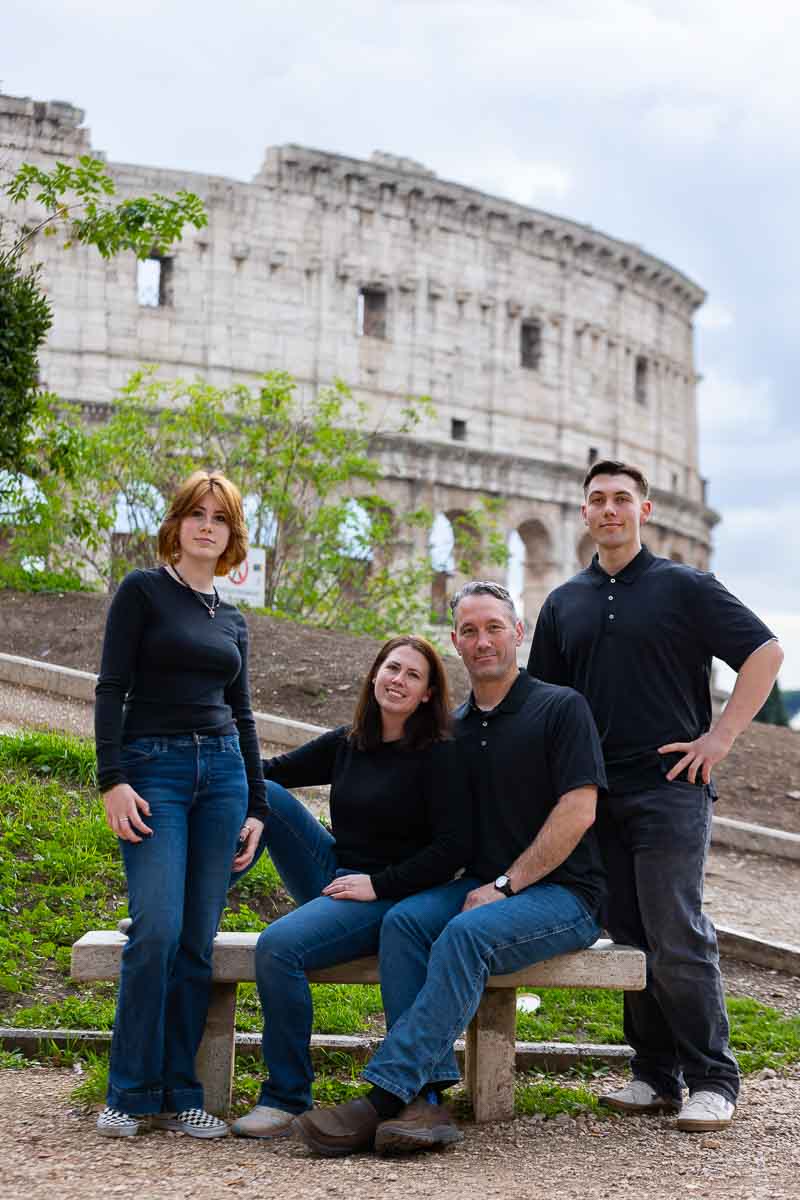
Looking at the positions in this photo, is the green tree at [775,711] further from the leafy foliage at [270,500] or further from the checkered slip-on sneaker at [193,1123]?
the checkered slip-on sneaker at [193,1123]

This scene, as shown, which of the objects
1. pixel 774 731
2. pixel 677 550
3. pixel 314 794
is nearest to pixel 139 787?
pixel 314 794

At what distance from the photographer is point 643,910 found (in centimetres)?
514

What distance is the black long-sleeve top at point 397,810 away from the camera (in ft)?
16.4

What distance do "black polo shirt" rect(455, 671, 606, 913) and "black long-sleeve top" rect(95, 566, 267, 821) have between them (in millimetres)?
927

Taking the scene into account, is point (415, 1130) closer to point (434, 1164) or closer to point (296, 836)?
point (434, 1164)

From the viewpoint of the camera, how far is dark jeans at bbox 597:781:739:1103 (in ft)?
16.7

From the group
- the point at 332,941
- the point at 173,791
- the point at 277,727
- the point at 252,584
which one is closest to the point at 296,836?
the point at 332,941

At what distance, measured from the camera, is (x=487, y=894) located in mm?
4926

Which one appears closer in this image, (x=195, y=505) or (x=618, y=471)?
(x=195, y=505)

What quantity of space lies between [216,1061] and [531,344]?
36.9 m

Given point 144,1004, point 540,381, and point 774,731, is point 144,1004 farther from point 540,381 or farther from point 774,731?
point 540,381

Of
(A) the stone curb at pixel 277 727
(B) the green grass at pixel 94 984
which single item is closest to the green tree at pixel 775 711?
(A) the stone curb at pixel 277 727

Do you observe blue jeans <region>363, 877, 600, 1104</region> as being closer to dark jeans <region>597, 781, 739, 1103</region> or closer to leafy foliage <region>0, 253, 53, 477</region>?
dark jeans <region>597, 781, 739, 1103</region>

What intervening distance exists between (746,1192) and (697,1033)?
2.50 feet
